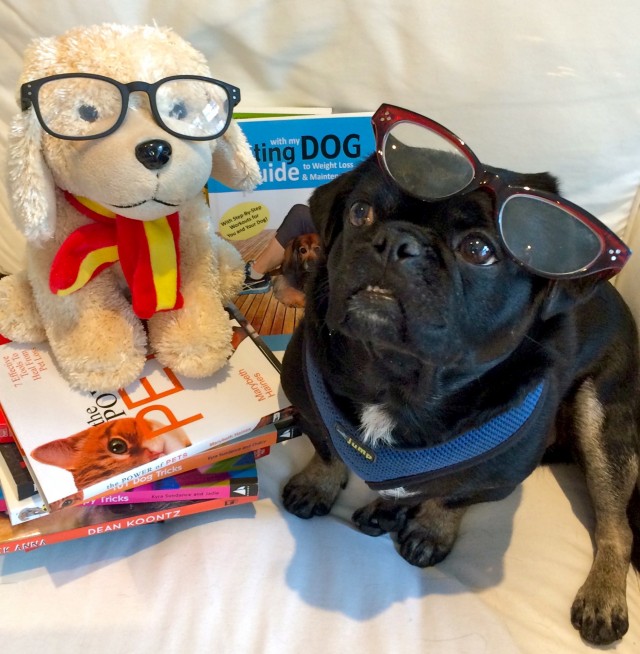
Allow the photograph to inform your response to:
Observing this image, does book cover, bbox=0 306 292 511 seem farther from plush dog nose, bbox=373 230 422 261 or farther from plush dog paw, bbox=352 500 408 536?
plush dog nose, bbox=373 230 422 261

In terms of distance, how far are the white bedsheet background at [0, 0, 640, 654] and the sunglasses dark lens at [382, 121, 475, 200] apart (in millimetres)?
394

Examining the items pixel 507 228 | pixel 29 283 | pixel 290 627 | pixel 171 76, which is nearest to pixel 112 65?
pixel 171 76

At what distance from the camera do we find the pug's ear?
0.73m

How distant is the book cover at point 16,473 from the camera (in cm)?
89

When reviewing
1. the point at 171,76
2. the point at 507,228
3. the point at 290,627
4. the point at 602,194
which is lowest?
the point at 290,627

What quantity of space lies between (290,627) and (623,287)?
87 centimetres

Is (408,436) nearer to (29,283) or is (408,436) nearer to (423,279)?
(423,279)

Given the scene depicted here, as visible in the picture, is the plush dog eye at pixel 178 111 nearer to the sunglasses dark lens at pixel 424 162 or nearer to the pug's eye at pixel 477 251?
the sunglasses dark lens at pixel 424 162

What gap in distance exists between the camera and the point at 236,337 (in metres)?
1.11

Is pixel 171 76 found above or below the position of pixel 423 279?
above

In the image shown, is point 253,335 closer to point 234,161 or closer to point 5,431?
point 234,161

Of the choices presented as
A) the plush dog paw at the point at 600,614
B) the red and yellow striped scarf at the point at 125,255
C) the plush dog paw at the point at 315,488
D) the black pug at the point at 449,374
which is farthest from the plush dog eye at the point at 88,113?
the plush dog paw at the point at 600,614

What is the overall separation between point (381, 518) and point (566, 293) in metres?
0.51

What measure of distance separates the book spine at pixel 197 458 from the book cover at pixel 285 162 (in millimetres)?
406
